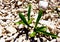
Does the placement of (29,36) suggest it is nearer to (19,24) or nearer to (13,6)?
(19,24)

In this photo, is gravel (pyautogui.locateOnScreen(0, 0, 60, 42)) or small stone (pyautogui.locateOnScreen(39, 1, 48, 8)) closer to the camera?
gravel (pyautogui.locateOnScreen(0, 0, 60, 42))

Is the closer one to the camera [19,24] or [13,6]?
[19,24]

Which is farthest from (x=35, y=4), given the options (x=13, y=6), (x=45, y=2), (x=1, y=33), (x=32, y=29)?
(x=1, y=33)

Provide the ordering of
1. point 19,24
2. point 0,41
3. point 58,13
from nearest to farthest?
point 0,41 < point 19,24 < point 58,13

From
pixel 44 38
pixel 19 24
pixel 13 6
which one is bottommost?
pixel 44 38

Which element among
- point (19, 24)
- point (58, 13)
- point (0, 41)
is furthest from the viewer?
point (58, 13)

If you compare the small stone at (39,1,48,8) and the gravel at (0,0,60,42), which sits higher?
the small stone at (39,1,48,8)

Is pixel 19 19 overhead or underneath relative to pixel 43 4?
underneath

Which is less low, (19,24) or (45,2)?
(45,2)

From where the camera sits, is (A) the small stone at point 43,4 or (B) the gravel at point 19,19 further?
(A) the small stone at point 43,4

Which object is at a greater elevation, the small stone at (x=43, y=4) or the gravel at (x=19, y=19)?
the small stone at (x=43, y=4)
